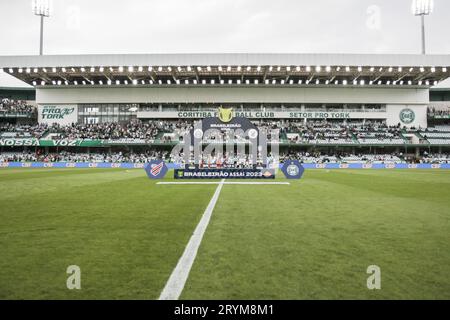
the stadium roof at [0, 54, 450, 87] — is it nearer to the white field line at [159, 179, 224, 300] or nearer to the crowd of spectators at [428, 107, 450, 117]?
the crowd of spectators at [428, 107, 450, 117]

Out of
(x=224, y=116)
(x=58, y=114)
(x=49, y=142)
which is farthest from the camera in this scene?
(x=58, y=114)

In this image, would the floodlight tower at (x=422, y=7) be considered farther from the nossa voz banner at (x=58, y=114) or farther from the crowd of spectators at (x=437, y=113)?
the nossa voz banner at (x=58, y=114)

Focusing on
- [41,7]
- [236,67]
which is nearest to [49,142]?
[41,7]

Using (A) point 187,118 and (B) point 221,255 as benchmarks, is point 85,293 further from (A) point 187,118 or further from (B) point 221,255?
(A) point 187,118

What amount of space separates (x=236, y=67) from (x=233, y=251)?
51283mm

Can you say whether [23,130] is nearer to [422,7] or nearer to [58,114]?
[58,114]

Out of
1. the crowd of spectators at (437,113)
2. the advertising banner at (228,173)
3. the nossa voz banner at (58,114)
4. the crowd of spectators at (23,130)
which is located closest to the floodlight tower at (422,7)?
the crowd of spectators at (437,113)

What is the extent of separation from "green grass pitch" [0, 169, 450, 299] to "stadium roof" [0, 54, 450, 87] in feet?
152

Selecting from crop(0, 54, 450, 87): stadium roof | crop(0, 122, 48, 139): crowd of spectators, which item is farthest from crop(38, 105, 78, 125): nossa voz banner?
crop(0, 54, 450, 87): stadium roof

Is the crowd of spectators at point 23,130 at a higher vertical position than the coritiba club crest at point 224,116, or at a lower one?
higher

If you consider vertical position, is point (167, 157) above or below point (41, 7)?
below

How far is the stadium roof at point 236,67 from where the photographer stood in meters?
52.4

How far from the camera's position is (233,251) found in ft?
17.1

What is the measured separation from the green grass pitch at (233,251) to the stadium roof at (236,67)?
46246 millimetres
